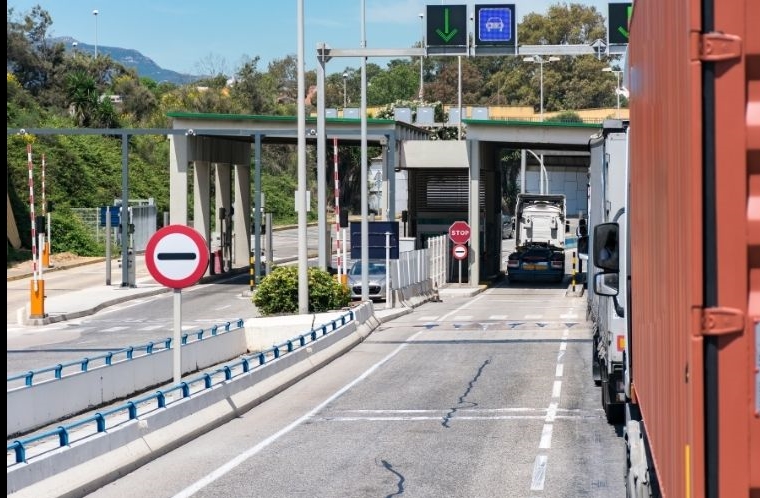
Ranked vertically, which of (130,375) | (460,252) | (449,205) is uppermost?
(449,205)

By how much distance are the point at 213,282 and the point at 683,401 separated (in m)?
50.9

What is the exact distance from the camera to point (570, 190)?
113875 millimetres

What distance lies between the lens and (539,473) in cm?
1315

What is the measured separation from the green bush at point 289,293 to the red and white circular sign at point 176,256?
14.2 meters

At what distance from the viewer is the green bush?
96.4 feet

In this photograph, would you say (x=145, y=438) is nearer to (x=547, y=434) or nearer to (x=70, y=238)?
(x=547, y=434)

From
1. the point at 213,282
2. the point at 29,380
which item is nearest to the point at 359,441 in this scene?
the point at 29,380

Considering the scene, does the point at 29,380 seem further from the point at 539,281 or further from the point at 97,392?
the point at 539,281

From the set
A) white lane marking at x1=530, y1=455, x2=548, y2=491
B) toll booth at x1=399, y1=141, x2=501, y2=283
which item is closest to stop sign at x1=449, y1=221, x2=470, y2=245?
toll booth at x1=399, y1=141, x2=501, y2=283

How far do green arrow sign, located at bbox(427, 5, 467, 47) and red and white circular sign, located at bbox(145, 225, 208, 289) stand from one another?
1518cm

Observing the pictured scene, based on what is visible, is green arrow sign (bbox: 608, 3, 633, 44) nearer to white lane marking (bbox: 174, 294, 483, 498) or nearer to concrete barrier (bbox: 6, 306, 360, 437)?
concrete barrier (bbox: 6, 306, 360, 437)

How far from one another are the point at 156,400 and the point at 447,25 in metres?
14.2

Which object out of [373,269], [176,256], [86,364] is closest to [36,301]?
[373,269]

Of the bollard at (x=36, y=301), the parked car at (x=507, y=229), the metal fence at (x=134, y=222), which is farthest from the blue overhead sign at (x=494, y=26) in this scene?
the parked car at (x=507, y=229)
